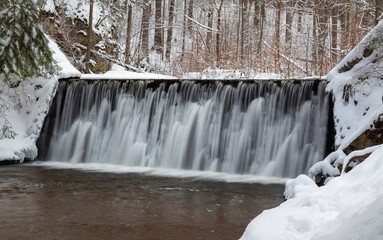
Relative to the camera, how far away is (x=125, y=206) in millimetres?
5797

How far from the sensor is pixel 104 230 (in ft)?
15.4

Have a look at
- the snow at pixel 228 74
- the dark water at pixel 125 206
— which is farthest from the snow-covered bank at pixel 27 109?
the snow at pixel 228 74

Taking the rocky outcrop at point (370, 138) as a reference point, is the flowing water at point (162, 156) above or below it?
below

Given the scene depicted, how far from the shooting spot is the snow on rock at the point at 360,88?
791 cm

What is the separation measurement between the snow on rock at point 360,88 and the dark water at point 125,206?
179 centimetres

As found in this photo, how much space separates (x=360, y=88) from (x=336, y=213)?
5.46 m

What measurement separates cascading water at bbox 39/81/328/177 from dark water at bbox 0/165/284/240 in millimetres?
1470

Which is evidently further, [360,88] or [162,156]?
[162,156]

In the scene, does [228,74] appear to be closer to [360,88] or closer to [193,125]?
[193,125]

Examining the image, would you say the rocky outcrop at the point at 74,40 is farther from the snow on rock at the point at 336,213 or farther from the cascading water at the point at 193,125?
the snow on rock at the point at 336,213

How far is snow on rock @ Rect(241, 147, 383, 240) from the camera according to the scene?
2379 mm

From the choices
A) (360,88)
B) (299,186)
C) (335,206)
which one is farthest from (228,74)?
(335,206)

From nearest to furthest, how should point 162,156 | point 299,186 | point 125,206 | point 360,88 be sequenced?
point 299,186 → point 125,206 → point 360,88 → point 162,156

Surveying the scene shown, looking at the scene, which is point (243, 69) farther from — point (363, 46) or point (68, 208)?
point (68, 208)
